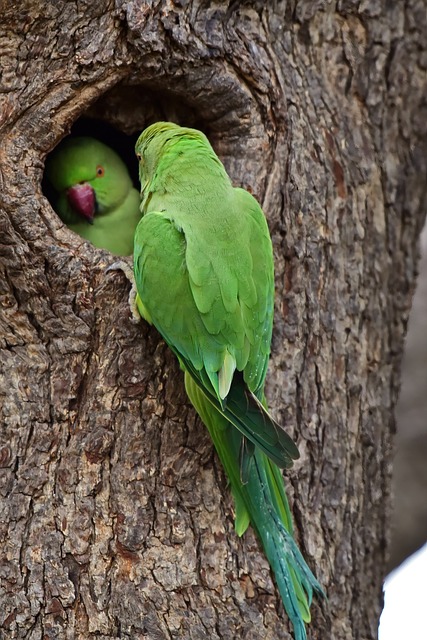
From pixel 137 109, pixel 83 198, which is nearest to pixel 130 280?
pixel 137 109

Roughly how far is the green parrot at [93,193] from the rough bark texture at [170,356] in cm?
40

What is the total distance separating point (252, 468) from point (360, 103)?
1.29m

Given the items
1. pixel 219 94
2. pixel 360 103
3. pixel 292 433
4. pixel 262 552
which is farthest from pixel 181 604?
pixel 360 103

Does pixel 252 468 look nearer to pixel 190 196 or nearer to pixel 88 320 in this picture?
pixel 88 320

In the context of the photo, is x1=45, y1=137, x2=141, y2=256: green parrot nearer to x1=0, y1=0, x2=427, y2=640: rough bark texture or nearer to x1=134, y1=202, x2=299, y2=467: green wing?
x1=0, y1=0, x2=427, y2=640: rough bark texture

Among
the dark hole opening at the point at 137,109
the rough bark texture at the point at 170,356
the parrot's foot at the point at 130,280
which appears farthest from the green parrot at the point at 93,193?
the parrot's foot at the point at 130,280

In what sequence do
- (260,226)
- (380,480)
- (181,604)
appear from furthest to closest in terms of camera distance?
(380,480) < (260,226) < (181,604)

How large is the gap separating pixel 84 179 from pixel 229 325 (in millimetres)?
1167

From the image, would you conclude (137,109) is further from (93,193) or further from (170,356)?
(170,356)

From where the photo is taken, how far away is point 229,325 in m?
2.40

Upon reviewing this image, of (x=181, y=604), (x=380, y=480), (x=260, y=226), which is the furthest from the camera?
(x=380, y=480)

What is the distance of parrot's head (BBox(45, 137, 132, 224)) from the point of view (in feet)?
10.7

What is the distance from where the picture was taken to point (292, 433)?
2.58 meters

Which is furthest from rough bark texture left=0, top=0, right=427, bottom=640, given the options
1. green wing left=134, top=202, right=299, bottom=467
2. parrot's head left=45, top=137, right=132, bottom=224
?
parrot's head left=45, top=137, right=132, bottom=224
